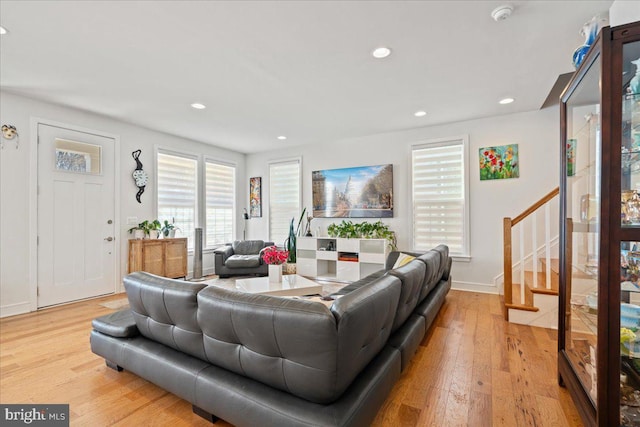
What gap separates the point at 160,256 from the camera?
4.70 metres

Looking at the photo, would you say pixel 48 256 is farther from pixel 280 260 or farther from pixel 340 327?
pixel 340 327

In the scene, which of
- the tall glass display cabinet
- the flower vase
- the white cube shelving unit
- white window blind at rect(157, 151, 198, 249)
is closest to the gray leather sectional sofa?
the tall glass display cabinet

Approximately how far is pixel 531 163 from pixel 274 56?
3845mm

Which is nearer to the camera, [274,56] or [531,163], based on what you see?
[274,56]

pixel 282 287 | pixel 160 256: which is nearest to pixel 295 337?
pixel 282 287

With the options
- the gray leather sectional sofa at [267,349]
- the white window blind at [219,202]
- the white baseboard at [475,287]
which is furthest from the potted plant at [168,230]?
the white baseboard at [475,287]

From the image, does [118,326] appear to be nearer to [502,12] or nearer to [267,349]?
[267,349]

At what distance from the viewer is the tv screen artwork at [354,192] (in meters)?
5.15

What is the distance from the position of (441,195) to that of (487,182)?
26.7 inches

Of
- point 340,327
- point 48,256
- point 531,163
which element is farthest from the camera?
point 531,163

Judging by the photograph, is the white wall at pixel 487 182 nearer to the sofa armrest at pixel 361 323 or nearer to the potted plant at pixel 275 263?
the potted plant at pixel 275 263

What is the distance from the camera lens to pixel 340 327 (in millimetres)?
1195

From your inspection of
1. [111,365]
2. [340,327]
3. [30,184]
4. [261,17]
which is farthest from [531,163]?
[30,184]

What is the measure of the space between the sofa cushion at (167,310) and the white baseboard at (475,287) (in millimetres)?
4174
